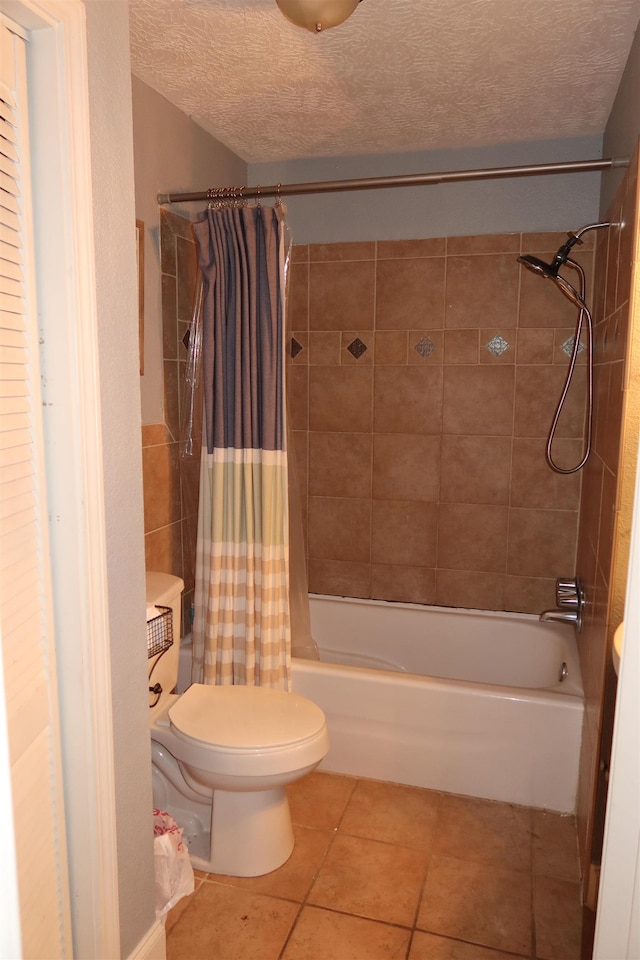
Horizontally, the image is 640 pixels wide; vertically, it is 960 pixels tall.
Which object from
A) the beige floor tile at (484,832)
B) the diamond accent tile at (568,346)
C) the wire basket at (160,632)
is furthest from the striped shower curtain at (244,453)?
the diamond accent tile at (568,346)

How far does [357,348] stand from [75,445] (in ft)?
6.47

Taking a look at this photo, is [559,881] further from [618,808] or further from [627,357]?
[627,357]

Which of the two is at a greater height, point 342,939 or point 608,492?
point 608,492

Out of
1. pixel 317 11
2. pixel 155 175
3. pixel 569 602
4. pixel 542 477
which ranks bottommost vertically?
pixel 569 602

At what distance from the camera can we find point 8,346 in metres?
1.17

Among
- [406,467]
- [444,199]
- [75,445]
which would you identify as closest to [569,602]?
[406,467]

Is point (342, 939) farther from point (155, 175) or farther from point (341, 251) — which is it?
point (341, 251)

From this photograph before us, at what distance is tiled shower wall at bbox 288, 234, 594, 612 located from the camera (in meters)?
2.88

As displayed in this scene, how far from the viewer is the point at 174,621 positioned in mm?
2121

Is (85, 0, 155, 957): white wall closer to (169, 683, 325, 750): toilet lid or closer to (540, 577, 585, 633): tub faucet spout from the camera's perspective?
(169, 683, 325, 750): toilet lid

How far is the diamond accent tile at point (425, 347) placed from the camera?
2.99m

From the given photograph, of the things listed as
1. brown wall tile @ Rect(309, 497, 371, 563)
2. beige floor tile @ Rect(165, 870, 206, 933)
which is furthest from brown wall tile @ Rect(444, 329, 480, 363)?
beige floor tile @ Rect(165, 870, 206, 933)

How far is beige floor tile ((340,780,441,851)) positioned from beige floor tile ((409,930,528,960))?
0.36 metres

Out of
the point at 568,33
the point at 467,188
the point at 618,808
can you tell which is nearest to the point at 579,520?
the point at 467,188
